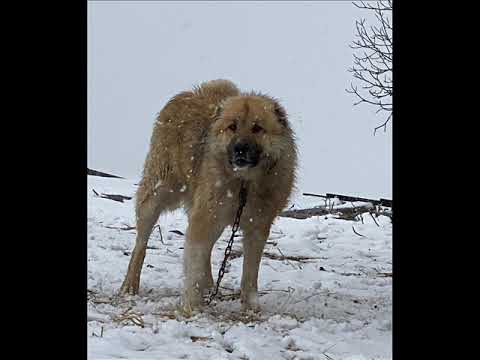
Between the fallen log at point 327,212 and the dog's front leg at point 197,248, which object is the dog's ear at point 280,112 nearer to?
the dog's front leg at point 197,248

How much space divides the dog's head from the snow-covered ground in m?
1.32

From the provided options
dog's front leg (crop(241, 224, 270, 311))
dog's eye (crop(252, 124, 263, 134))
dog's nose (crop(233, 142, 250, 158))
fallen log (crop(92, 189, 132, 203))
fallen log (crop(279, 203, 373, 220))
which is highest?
dog's eye (crop(252, 124, 263, 134))

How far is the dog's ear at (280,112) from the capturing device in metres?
6.07

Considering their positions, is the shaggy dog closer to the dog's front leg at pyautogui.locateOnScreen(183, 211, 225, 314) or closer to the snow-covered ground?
the dog's front leg at pyautogui.locateOnScreen(183, 211, 225, 314)

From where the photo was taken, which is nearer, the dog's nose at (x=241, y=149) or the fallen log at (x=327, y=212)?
the dog's nose at (x=241, y=149)

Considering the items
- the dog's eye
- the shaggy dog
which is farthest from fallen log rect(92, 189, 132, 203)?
the dog's eye

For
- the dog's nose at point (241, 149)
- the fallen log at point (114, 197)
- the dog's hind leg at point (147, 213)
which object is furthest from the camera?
the fallen log at point (114, 197)

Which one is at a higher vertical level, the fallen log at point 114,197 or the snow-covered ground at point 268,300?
the fallen log at point 114,197

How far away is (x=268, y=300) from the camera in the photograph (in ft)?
20.7

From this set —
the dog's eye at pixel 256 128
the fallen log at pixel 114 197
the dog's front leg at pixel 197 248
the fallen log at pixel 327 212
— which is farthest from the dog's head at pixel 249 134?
the fallen log at pixel 114 197

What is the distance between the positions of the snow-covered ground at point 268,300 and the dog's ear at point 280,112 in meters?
1.69

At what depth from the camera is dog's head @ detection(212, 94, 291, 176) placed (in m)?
5.63

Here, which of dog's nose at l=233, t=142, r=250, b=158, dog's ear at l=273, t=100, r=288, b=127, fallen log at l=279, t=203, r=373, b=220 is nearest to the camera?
dog's nose at l=233, t=142, r=250, b=158
